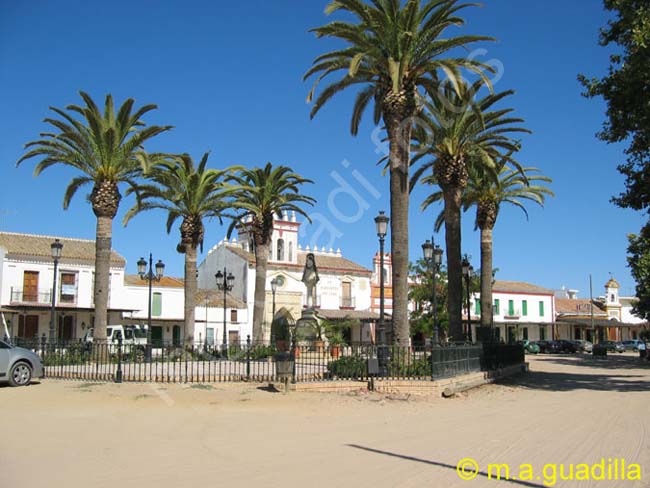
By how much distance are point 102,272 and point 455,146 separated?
1425 centimetres

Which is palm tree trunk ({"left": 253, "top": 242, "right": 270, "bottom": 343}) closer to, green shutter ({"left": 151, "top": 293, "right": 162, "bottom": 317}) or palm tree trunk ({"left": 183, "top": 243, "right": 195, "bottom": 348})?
palm tree trunk ({"left": 183, "top": 243, "right": 195, "bottom": 348})

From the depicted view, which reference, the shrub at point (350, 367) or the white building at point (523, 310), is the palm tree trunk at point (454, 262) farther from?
the white building at point (523, 310)

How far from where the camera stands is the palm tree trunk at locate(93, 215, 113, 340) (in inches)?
1012

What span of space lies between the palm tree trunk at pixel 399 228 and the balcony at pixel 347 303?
129ft

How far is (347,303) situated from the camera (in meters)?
58.8

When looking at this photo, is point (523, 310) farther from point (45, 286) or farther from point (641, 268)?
point (45, 286)

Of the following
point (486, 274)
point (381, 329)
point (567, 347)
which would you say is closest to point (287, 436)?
point (381, 329)

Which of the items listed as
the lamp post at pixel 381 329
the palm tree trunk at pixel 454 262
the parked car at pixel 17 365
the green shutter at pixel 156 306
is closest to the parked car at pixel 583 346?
the green shutter at pixel 156 306

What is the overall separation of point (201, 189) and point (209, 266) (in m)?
32.5

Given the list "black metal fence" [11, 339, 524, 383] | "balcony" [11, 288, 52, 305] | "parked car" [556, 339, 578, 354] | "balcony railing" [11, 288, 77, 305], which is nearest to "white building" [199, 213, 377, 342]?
"balcony railing" [11, 288, 77, 305]

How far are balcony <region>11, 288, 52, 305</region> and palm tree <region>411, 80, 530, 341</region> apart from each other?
29867 millimetres

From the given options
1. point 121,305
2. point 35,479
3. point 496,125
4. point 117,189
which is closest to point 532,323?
point 121,305

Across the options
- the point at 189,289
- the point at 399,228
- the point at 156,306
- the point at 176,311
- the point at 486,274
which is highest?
the point at 399,228

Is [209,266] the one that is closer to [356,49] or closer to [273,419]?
[356,49]
